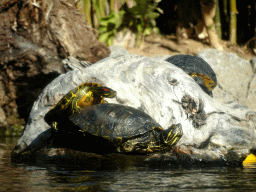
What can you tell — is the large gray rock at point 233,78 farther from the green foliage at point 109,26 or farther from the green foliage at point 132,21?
the green foliage at point 109,26

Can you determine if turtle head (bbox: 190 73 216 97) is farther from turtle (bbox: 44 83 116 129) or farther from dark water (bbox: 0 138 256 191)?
dark water (bbox: 0 138 256 191)

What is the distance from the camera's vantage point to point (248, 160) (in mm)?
4469

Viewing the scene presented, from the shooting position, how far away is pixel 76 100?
4.66 metres

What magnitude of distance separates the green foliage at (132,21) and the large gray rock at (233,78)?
9.32 feet

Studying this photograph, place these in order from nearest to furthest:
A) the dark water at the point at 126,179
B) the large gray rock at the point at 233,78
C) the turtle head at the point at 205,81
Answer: the dark water at the point at 126,179, the turtle head at the point at 205,81, the large gray rock at the point at 233,78

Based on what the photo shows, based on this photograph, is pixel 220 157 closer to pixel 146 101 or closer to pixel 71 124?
pixel 146 101

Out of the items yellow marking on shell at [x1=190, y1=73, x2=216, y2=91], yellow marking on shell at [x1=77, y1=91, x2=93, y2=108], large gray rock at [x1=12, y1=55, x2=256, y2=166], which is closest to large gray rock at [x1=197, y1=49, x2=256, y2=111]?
yellow marking on shell at [x1=190, y1=73, x2=216, y2=91]

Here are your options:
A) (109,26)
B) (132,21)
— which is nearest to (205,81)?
(109,26)

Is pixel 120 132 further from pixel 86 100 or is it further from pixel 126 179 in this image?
pixel 126 179

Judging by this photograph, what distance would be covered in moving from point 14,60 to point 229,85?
19.7ft

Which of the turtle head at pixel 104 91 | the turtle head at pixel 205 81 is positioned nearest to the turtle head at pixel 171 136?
the turtle head at pixel 104 91

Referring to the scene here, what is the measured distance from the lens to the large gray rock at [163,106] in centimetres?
497

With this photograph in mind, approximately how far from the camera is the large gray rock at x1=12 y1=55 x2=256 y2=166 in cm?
497

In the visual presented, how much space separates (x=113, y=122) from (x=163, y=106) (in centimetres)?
117
